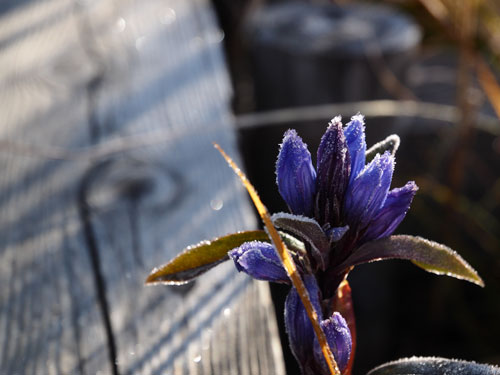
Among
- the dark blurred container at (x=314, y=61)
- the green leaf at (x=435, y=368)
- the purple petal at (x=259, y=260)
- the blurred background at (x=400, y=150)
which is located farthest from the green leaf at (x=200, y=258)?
the dark blurred container at (x=314, y=61)

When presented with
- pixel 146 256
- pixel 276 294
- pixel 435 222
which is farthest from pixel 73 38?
pixel 435 222

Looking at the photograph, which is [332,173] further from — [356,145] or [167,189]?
[167,189]

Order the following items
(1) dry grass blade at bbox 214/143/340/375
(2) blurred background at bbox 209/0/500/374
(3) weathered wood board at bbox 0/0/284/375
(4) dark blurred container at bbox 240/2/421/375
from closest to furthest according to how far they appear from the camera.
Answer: (1) dry grass blade at bbox 214/143/340/375, (3) weathered wood board at bbox 0/0/284/375, (2) blurred background at bbox 209/0/500/374, (4) dark blurred container at bbox 240/2/421/375

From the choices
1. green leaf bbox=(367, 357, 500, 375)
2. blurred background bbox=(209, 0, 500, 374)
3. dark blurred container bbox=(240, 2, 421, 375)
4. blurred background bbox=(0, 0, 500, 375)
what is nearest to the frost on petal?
green leaf bbox=(367, 357, 500, 375)

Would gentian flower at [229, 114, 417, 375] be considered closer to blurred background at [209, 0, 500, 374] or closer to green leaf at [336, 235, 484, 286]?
green leaf at [336, 235, 484, 286]

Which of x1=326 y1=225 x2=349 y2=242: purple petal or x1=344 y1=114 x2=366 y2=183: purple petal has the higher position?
x1=344 y1=114 x2=366 y2=183: purple petal

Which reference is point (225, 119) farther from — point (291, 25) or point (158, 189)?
point (291, 25)
